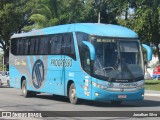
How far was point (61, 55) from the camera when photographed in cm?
2116

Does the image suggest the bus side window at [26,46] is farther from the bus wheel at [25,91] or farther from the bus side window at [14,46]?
the bus wheel at [25,91]

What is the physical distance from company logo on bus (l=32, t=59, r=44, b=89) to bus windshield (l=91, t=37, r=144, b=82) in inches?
213

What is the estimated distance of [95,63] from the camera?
18484 millimetres

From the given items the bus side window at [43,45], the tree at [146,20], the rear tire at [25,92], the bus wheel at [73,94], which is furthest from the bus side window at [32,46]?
the tree at [146,20]

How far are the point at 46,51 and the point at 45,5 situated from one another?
1767cm

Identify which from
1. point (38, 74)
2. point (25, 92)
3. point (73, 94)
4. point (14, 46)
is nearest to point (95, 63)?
point (73, 94)

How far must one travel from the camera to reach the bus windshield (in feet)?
60.5

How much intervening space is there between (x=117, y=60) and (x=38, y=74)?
6.41 m

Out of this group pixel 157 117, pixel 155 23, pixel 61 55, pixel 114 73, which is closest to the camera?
pixel 157 117

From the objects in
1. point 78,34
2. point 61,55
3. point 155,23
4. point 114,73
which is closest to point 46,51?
point 61,55

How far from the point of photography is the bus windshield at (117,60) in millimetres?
18453

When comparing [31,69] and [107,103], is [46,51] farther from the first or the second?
[107,103]

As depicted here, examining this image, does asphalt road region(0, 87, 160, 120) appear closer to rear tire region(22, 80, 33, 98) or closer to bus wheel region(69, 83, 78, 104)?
bus wheel region(69, 83, 78, 104)

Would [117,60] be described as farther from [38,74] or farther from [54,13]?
[54,13]
